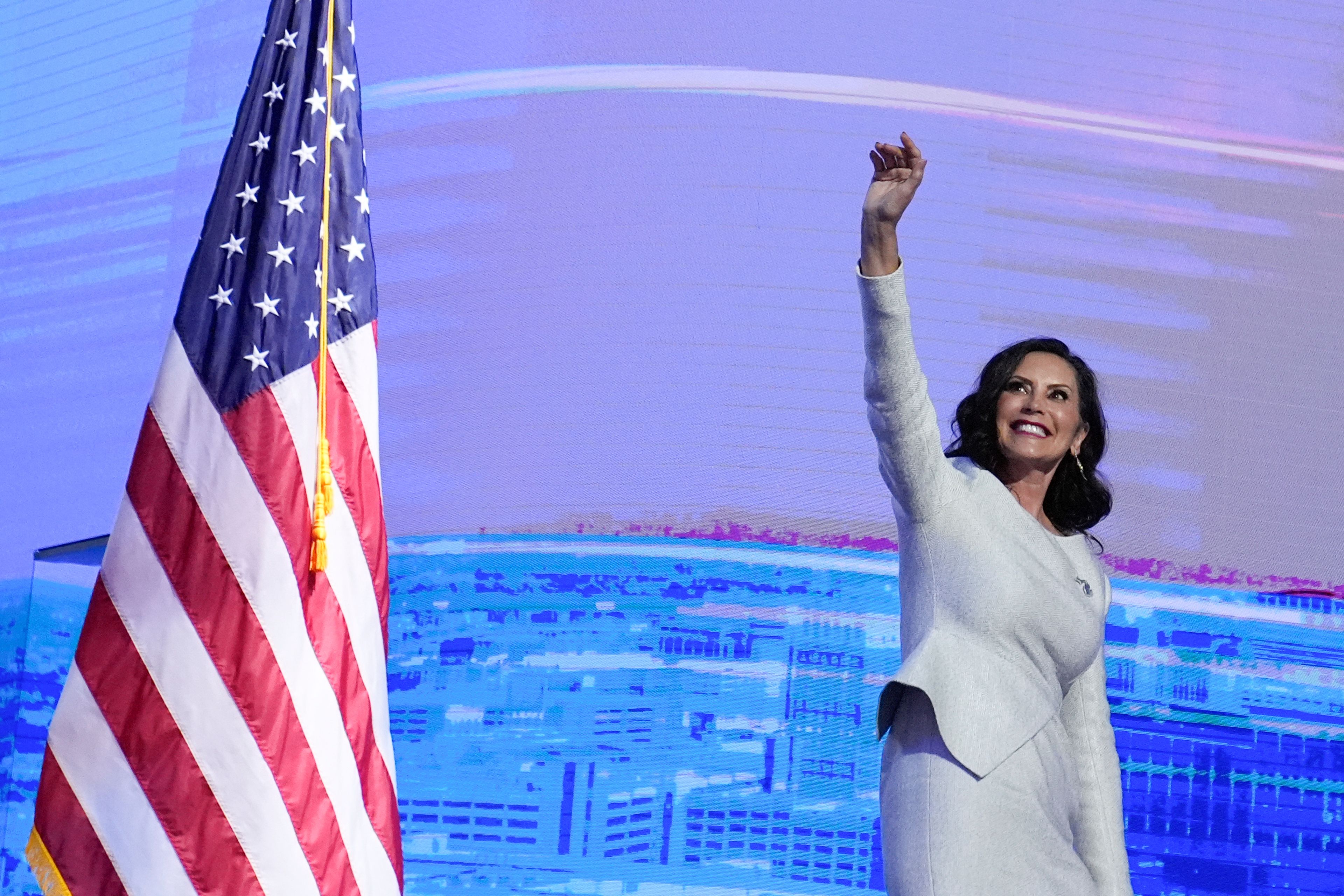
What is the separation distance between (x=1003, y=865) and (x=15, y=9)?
2879 millimetres

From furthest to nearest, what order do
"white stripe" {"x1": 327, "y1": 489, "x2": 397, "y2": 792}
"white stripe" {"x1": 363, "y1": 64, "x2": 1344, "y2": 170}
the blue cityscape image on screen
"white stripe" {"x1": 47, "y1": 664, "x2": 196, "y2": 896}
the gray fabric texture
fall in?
"white stripe" {"x1": 363, "y1": 64, "x2": 1344, "y2": 170} → the blue cityscape image on screen → "white stripe" {"x1": 327, "y1": 489, "x2": 397, "y2": 792} → "white stripe" {"x1": 47, "y1": 664, "x2": 196, "y2": 896} → the gray fabric texture

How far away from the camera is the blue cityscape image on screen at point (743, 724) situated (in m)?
2.76

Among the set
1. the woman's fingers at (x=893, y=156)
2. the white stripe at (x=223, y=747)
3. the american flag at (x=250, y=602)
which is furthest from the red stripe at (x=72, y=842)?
the woman's fingers at (x=893, y=156)

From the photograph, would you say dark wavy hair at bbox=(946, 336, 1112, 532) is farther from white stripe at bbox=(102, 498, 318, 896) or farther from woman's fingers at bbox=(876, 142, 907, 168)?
white stripe at bbox=(102, 498, 318, 896)

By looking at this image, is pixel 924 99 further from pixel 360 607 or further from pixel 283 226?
pixel 360 607

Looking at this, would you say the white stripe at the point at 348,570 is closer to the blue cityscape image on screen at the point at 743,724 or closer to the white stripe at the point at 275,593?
the white stripe at the point at 275,593

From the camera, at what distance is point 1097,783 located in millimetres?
1798

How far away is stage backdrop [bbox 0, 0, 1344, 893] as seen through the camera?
2.79 metres

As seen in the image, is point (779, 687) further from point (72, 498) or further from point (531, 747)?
point (72, 498)

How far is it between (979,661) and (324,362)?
3.82 feet

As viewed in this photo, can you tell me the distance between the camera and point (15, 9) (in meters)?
3.40

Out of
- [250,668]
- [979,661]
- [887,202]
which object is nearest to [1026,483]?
[979,661]

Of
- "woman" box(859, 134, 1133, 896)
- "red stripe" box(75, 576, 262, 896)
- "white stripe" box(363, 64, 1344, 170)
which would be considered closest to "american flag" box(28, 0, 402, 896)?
"red stripe" box(75, 576, 262, 896)

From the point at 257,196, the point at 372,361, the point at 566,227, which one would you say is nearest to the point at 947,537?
the point at 372,361
